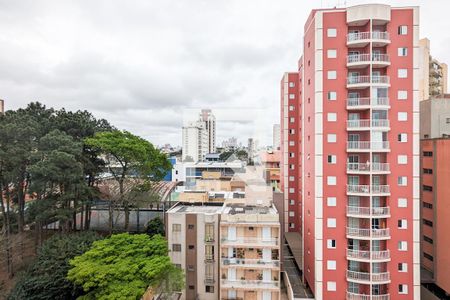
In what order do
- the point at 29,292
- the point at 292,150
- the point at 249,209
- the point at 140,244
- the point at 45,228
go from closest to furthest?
the point at 29,292, the point at 140,244, the point at 249,209, the point at 45,228, the point at 292,150

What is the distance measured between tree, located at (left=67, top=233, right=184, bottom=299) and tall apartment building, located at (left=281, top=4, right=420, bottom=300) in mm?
11754

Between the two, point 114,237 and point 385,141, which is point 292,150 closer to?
point 385,141

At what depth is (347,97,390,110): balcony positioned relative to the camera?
18500 mm

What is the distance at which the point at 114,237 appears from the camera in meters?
18.4

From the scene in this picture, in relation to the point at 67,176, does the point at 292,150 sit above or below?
above

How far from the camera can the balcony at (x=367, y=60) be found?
18422 millimetres

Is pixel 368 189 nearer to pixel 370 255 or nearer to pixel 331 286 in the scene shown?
pixel 370 255

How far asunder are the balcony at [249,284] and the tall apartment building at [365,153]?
132 inches

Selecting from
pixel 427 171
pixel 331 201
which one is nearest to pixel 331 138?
pixel 331 201

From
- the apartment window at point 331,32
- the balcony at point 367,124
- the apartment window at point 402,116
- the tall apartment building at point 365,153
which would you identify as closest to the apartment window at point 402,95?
the tall apartment building at point 365,153

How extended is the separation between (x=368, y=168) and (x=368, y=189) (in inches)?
63.6

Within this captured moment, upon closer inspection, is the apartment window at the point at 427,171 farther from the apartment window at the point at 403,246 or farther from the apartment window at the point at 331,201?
the apartment window at the point at 331,201

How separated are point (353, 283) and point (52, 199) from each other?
25725 mm

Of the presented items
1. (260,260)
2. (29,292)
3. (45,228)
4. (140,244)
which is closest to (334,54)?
(260,260)
